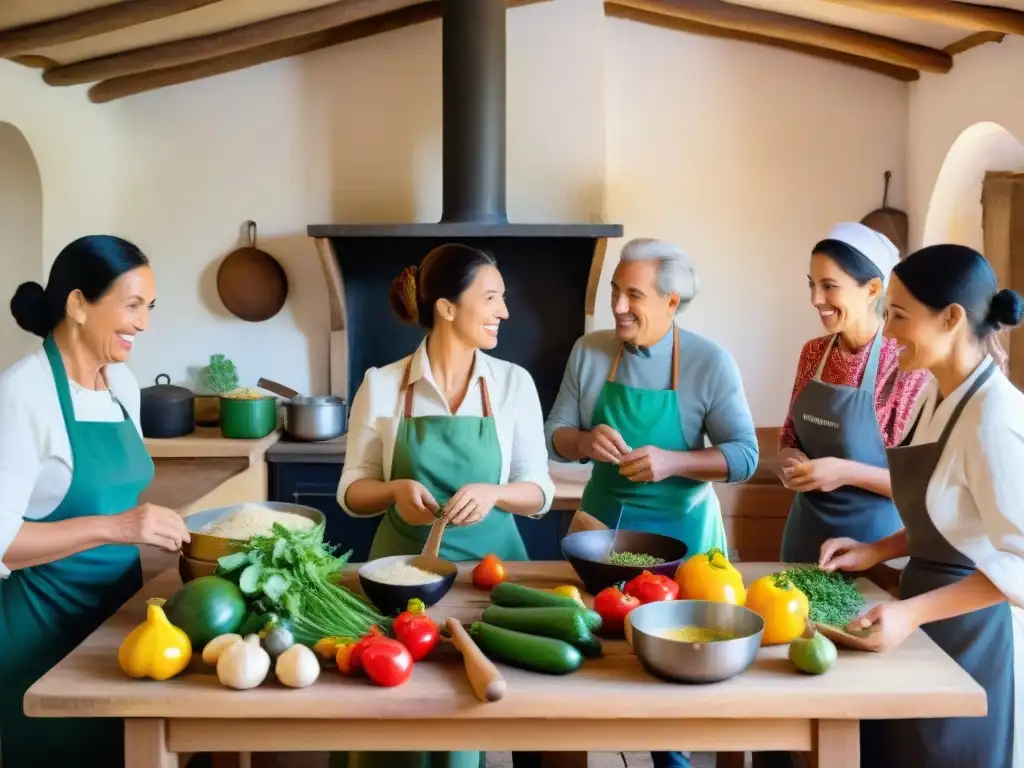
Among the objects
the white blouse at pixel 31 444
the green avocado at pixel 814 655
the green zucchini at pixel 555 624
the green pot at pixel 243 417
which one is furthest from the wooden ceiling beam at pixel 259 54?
the green avocado at pixel 814 655

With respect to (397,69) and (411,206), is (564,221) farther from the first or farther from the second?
(397,69)

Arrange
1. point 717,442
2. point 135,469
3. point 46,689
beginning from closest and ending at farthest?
point 46,689, point 135,469, point 717,442

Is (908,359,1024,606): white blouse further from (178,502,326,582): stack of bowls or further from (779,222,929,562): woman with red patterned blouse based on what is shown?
(178,502,326,582): stack of bowls

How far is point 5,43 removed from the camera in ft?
11.7

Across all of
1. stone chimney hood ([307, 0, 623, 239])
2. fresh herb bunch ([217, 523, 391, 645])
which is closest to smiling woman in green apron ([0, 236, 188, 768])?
fresh herb bunch ([217, 523, 391, 645])

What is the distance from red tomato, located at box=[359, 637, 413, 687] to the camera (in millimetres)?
1532

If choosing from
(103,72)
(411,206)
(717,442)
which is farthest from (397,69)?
(717,442)

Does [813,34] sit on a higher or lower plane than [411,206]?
higher

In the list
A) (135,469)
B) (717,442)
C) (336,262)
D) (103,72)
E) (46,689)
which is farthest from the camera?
(336,262)

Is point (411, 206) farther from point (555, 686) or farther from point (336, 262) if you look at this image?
point (555, 686)

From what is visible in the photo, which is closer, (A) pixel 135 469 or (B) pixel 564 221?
(A) pixel 135 469

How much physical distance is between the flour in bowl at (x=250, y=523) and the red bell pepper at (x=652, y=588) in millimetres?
651

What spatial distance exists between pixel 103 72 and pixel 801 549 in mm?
3493

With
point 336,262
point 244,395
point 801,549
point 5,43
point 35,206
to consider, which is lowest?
point 801,549
